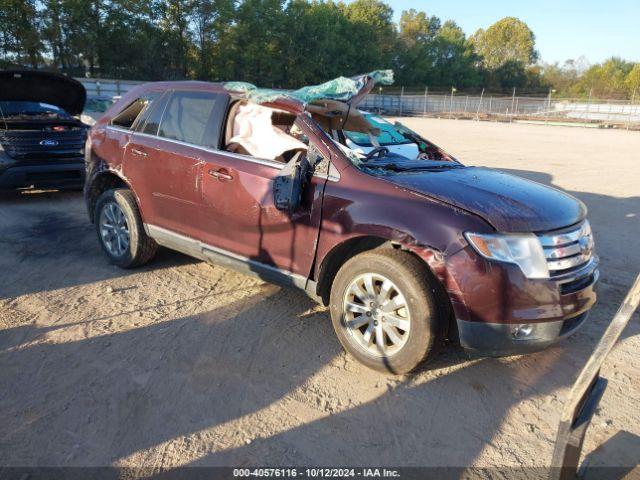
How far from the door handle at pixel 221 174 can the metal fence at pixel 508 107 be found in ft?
118

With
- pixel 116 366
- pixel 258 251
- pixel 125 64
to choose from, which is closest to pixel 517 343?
pixel 258 251

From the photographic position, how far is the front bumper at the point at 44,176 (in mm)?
7227

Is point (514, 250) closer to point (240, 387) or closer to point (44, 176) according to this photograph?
point (240, 387)

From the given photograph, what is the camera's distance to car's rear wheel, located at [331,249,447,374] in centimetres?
302

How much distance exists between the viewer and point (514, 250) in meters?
→ 2.90

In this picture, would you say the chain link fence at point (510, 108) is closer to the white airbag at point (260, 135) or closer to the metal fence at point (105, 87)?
the metal fence at point (105, 87)

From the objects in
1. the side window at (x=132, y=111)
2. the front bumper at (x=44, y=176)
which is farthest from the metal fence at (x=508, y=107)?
the side window at (x=132, y=111)

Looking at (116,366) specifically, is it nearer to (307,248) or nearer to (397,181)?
(307,248)

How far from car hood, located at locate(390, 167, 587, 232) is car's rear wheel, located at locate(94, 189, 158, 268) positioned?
2.68 m

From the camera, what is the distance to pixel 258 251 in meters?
3.86

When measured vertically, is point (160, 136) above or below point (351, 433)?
above

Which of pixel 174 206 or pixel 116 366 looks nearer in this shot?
pixel 116 366

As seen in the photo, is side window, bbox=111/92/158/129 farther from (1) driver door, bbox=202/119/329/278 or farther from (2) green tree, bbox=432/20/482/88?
(2) green tree, bbox=432/20/482/88

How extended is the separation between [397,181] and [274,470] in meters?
1.89
